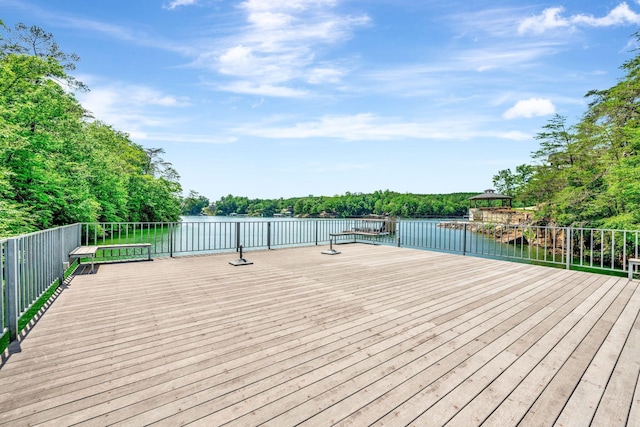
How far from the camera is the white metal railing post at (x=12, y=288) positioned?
2.47 meters

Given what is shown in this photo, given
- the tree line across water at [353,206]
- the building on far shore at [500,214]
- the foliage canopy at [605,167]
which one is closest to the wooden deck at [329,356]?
the foliage canopy at [605,167]

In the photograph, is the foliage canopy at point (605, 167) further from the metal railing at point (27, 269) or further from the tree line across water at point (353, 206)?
the tree line across water at point (353, 206)

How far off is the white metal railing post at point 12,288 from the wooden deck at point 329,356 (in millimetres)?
145

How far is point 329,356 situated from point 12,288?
2740mm

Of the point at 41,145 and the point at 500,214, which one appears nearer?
the point at 41,145

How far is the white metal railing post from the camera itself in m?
2.47

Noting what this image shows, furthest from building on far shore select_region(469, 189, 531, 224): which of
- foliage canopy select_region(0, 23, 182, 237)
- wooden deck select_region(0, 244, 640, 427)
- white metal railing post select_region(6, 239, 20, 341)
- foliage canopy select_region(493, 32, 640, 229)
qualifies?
white metal railing post select_region(6, 239, 20, 341)

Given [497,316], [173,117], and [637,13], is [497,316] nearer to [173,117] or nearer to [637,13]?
[637,13]

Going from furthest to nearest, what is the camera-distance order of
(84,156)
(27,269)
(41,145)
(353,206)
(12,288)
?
(353,206)
(84,156)
(41,145)
(27,269)
(12,288)

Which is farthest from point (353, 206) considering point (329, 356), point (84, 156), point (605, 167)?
point (329, 356)

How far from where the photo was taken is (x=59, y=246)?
4484mm

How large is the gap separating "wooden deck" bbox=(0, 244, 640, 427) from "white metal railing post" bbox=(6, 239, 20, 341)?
0.14m

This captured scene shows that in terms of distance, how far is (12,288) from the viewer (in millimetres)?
2535

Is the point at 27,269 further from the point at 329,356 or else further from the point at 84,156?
the point at 84,156
